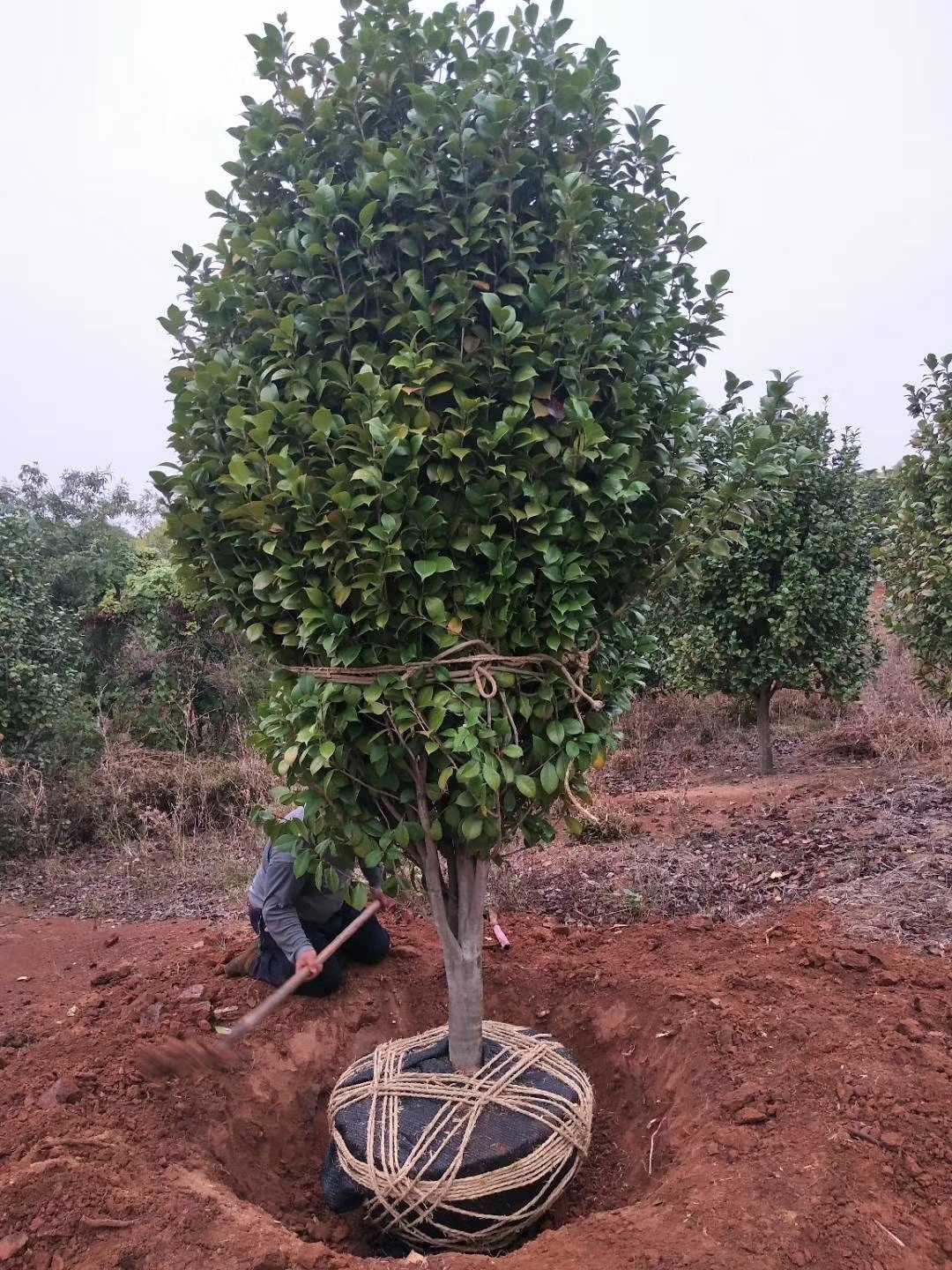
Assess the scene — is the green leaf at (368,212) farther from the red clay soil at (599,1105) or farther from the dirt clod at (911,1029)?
the dirt clod at (911,1029)

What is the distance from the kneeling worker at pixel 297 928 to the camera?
13.9 feet

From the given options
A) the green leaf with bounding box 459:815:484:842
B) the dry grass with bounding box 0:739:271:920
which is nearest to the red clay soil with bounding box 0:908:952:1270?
the green leaf with bounding box 459:815:484:842

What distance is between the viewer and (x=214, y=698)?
13.2m

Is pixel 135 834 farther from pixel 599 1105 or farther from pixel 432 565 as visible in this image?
pixel 432 565

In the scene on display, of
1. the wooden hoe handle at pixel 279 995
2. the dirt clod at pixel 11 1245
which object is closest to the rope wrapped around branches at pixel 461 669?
the wooden hoe handle at pixel 279 995

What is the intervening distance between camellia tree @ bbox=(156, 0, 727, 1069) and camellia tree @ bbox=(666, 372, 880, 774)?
24.8ft

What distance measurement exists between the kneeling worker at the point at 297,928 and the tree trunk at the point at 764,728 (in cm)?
757

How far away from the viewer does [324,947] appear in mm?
4719

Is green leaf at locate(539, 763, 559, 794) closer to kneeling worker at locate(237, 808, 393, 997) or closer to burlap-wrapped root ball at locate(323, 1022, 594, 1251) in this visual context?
burlap-wrapped root ball at locate(323, 1022, 594, 1251)

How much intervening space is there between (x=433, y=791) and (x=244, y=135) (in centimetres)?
236


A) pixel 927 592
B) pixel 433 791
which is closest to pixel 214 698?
pixel 927 592

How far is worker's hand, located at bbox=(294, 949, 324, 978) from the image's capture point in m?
3.73

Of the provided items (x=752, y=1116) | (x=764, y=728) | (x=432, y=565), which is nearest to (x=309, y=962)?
(x=752, y=1116)

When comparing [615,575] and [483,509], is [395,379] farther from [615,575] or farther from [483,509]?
[615,575]
